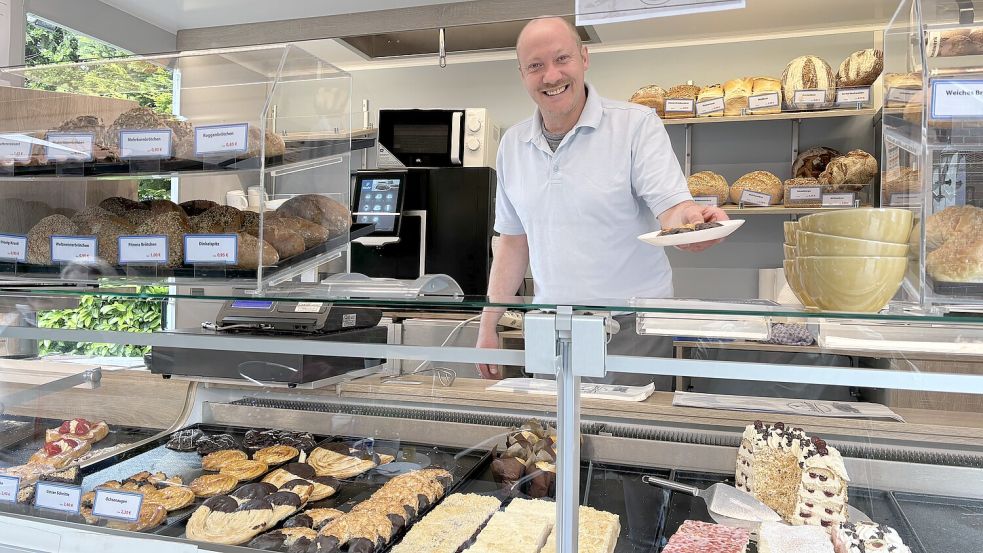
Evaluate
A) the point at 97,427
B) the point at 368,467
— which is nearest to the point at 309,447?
the point at 368,467

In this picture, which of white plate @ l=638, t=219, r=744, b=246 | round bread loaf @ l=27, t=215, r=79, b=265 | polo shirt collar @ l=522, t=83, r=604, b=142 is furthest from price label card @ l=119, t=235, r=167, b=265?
polo shirt collar @ l=522, t=83, r=604, b=142

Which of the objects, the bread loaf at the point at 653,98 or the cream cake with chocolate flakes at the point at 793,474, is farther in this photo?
the bread loaf at the point at 653,98

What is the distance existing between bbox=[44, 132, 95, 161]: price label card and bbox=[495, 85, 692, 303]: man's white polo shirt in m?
1.50

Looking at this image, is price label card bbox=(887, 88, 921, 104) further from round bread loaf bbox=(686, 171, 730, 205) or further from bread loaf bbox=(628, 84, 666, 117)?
bread loaf bbox=(628, 84, 666, 117)

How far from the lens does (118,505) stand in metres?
1.45

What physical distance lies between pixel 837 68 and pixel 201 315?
13.9 ft

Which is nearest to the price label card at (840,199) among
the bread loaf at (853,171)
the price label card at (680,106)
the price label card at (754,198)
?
the bread loaf at (853,171)

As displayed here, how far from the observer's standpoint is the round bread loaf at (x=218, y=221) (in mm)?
1570

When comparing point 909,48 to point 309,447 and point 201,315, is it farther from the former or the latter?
point 309,447

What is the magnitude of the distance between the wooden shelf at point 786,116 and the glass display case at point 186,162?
9.56 feet

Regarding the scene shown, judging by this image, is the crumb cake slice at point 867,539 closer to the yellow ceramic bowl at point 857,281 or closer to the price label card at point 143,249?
the yellow ceramic bowl at point 857,281

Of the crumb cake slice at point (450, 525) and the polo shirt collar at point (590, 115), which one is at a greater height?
the polo shirt collar at point (590, 115)

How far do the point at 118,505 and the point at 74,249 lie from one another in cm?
59

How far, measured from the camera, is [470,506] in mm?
1517
